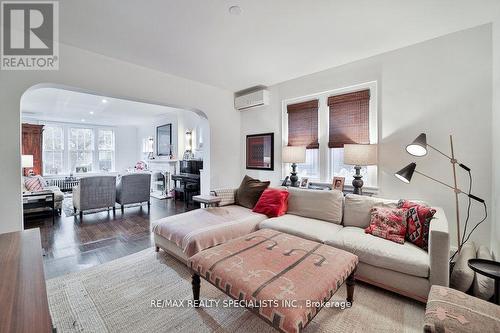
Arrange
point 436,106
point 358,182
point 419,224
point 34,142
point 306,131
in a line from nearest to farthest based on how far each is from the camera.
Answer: point 419,224 < point 436,106 < point 358,182 < point 306,131 < point 34,142

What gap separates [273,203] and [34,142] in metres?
8.20

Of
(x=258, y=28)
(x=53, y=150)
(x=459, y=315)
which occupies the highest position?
(x=258, y=28)

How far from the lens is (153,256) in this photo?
2736 mm

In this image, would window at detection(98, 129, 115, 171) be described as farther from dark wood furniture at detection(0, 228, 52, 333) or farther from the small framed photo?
the small framed photo

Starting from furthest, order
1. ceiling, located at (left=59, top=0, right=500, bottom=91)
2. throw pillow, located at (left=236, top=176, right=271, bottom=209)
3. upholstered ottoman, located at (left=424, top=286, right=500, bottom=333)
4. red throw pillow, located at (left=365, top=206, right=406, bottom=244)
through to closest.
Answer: throw pillow, located at (left=236, top=176, right=271, bottom=209) < red throw pillow, located at (left=365, top=206, right=406, bottom=244) < ceiling, located at (left=59, top=0, right=500, bottom=91) < upholstered ottoman, located at (left=424, top=286, right=500, bottom=333)

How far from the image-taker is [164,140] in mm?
7344

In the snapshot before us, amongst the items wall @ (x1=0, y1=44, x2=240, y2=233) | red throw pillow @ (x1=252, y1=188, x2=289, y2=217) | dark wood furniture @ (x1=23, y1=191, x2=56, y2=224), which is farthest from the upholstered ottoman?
dark wood furniture @ (x1=23, y1=191, x2=56, y2=224)

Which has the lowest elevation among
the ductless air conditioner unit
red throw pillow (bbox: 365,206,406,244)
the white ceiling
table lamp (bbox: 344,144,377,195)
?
red throw pillow (bbox: 365,206,406,244)

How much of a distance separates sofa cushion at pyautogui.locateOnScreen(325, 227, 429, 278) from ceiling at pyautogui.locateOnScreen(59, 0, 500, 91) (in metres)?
2.24

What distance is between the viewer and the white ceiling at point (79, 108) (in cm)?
473

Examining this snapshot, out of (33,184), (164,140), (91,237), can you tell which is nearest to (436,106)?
(91,237)

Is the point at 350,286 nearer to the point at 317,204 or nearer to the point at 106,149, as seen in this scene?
the point at 317,204

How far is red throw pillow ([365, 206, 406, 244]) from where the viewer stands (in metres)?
2.14

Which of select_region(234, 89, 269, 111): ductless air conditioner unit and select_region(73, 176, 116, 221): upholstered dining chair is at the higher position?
select_region(234, 89, 269, 111): ductless air conditioner unit
